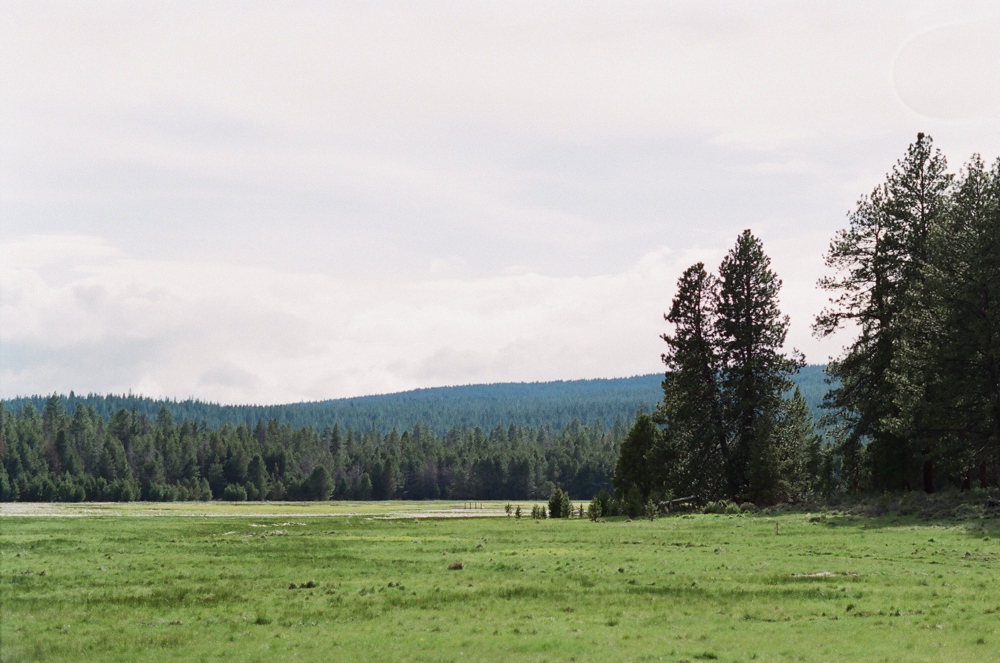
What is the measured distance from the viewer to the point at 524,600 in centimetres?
2927

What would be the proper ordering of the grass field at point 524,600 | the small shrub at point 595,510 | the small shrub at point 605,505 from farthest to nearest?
the small shrub at point 605,505, the small shrub at point 595,510, the grass field at point 524,600

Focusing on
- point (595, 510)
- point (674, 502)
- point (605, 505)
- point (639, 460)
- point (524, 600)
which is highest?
point (639, 460)

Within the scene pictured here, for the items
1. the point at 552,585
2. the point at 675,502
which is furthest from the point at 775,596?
the point at 675,502

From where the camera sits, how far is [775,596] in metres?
28.9

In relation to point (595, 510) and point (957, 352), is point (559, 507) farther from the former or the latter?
point (957, 352)

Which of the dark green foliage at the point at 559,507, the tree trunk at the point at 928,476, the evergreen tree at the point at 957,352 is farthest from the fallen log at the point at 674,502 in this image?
the evergreen tree at the point at 957,352

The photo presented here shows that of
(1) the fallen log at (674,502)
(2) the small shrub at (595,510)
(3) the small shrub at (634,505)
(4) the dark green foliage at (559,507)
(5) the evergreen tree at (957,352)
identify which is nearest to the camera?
(5) the evergreen tree at (957,352)

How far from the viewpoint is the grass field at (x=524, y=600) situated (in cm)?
2191

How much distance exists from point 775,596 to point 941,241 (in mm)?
41358

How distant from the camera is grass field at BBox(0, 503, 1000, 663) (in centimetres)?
2191

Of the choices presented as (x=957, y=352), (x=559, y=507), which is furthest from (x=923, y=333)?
(x=559, y=507)

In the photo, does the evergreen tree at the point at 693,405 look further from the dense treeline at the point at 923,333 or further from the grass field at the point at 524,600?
the grass field at the point at 524,600

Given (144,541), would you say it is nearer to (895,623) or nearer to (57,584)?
(57,584)

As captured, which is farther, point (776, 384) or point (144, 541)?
point (776, 384)
